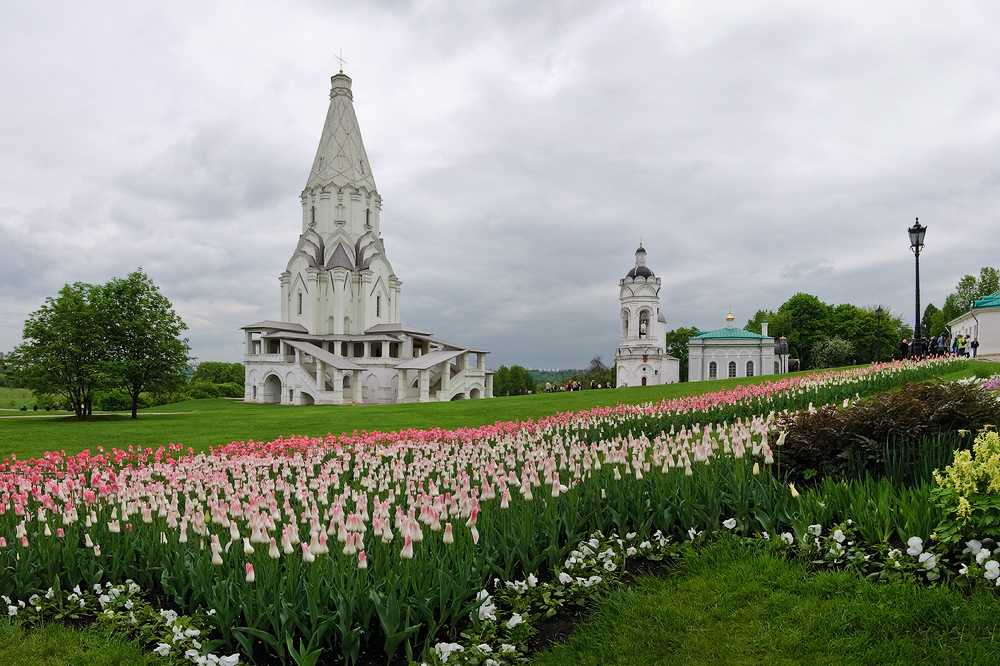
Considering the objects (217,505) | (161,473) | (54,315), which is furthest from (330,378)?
(217,505)

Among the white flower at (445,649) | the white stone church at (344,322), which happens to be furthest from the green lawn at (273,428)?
the white stone church at (344,322)

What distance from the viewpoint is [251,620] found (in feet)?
13.5

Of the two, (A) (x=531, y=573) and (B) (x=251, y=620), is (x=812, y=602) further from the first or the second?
(B) (x=251, y=620)

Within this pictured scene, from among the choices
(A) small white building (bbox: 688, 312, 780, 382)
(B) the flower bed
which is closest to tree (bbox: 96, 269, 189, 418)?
(B) the flower bed

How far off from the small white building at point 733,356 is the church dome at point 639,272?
8.73m

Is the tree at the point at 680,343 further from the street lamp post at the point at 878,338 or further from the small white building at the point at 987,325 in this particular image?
the small white building at the point at 987,325

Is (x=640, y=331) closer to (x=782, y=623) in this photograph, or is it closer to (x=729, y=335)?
(x=729, y=335)

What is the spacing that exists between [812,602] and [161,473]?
28.2ft

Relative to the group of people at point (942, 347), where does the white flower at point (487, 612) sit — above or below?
below

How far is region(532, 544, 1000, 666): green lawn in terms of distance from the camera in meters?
3.91

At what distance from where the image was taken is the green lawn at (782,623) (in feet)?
12.8

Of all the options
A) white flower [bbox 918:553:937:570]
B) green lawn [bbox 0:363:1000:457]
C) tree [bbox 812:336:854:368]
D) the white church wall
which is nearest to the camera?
white flower [bbox 918:553:937:570]

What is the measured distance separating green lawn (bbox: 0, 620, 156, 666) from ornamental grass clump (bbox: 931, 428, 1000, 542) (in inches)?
234

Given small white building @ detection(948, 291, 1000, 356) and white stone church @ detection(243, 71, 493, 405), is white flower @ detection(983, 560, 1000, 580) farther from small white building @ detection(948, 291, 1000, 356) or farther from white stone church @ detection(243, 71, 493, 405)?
white stone church @ detection(243, 71, 493, 405)
